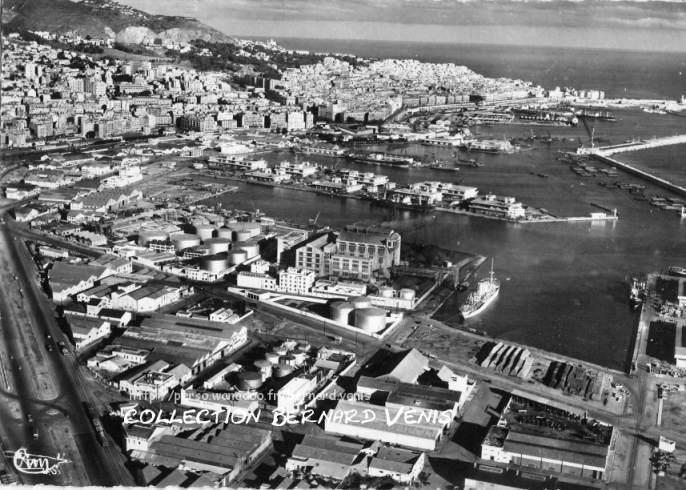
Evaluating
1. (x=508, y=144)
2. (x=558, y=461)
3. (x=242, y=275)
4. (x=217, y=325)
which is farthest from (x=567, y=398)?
(x=508, y=144)

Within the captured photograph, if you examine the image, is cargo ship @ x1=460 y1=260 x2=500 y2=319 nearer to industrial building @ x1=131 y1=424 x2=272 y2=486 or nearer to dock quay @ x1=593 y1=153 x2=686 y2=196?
industrial building @ x1=131 y1=424 x2=272 y2=486

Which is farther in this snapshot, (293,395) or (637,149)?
(637,149)

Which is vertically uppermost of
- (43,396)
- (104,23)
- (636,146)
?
(104,23)

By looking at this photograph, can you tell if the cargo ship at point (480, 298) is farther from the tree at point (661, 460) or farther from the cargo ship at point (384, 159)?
the cargo ship at point (384, 159)

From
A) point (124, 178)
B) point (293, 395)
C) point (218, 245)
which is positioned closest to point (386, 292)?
point (218, 245)

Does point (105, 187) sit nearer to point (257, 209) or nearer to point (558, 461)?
point (257, 209)

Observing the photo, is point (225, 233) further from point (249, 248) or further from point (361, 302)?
point (361, 302)
